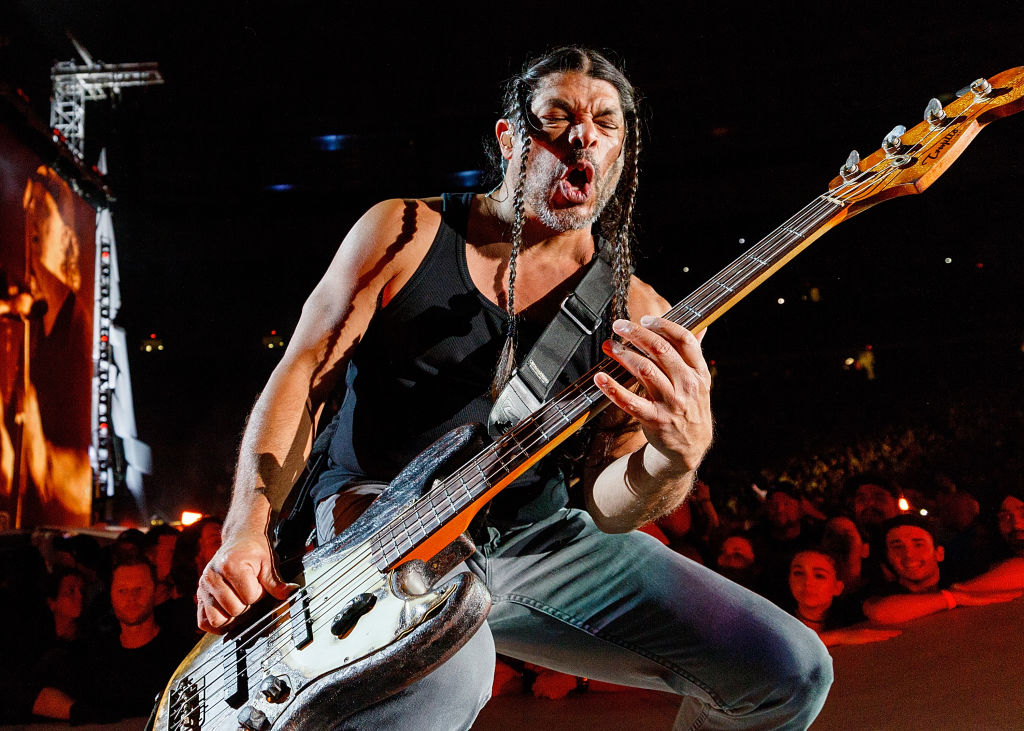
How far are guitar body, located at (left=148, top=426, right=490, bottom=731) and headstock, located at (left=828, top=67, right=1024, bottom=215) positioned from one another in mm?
1228

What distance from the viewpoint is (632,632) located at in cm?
172

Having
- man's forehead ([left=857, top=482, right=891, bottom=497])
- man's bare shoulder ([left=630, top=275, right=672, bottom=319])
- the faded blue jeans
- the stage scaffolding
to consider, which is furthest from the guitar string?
the stage scaffolding

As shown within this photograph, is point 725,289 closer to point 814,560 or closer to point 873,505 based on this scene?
point 814,560

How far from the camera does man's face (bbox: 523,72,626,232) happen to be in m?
2.05

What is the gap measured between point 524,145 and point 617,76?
39 cm

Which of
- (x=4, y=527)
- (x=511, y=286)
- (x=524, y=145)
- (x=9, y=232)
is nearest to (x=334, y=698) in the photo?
(x=511, y=286)

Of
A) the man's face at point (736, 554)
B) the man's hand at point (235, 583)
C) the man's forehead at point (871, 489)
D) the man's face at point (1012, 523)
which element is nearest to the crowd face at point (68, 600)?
the man's hand at point (235, 583)

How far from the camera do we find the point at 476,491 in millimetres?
1525

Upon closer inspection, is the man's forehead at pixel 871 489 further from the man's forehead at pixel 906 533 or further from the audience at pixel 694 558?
the man's forehead at pixel 906 533

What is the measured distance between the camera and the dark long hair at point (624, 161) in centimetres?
200

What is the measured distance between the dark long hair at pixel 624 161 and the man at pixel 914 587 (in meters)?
3.44

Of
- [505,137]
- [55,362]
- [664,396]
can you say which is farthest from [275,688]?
[55,362]

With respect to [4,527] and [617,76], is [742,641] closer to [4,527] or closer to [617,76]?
[617,76]

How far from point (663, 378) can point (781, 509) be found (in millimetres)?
4307
